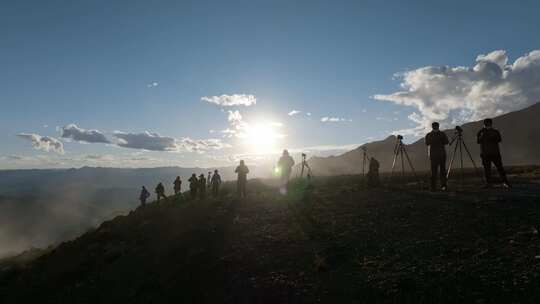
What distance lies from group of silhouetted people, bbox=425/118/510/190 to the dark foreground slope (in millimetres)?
1311

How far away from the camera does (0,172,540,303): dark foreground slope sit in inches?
280

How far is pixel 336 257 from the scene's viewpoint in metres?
9.46

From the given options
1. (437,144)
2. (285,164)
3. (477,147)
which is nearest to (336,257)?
(437,144)

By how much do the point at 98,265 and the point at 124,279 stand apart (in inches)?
148

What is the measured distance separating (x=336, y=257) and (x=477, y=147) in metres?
134

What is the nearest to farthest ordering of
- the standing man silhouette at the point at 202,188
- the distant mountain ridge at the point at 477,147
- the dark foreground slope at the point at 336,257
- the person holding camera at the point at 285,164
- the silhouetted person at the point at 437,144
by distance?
1. the dark foreground slope at the point at 336,257
2. the silhouetted person at the point at 437,144
3. the person holding camera at the point at 285,164
4. the standing man silhouette at the point at 202,188
5. the distant mountain ridge at the point at 477,147

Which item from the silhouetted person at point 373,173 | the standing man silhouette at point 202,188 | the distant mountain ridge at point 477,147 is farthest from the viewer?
the distant mountain ridge at point 477,147

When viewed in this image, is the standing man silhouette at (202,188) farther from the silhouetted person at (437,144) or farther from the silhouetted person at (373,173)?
the silhouetted person at (437,144)

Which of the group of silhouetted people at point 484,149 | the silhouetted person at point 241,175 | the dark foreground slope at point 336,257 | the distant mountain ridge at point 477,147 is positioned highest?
the distant mountain ridge at point 477,147

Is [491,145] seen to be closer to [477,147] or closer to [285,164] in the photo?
[285,164]

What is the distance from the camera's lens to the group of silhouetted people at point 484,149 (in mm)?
15364

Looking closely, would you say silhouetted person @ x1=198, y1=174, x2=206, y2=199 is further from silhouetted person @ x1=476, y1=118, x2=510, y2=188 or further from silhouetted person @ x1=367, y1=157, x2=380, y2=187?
silhouetted person @ x1=476, y1=118, x2=510, y2=188

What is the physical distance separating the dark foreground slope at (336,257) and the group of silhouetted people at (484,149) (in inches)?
51.6

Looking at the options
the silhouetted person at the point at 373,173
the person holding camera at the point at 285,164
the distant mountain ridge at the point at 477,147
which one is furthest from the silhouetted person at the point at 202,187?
the distant mountain ridge at the point at 477,147
